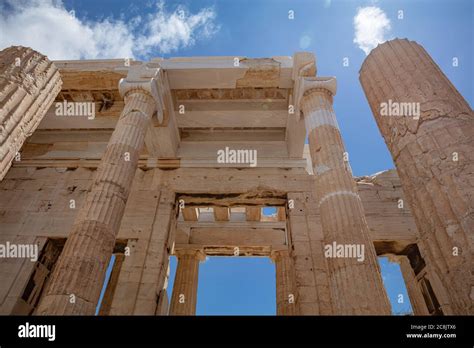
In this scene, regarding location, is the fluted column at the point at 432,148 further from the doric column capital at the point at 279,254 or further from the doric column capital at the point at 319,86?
the doric column capital at the point at 279,254

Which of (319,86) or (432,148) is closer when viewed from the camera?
(432,148)

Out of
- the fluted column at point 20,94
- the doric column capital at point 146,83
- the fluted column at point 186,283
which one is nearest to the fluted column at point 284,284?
the fluted column at point 186,283

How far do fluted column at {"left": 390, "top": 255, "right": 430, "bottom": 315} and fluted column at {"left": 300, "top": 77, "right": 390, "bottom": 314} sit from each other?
6309 millimetres

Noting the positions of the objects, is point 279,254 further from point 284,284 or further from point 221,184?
→ point 221,184

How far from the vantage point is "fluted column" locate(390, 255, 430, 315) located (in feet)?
38.5

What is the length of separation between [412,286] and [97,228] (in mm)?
11001

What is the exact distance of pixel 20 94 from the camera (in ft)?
30.2

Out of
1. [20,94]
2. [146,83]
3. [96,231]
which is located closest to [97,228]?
[96,231]

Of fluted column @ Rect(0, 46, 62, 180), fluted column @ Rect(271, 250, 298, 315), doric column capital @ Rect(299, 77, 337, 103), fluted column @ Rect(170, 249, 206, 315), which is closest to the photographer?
fluted column @ Rect(0, 46, 62, 180)

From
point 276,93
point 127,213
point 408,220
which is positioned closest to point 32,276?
point 127,213

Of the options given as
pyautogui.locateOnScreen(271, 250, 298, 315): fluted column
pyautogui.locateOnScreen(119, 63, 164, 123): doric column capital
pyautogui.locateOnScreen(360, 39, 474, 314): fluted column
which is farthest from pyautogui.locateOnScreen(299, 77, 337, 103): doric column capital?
pyautogui.locateOnScreen(271, 250, 298, 315): fluted column

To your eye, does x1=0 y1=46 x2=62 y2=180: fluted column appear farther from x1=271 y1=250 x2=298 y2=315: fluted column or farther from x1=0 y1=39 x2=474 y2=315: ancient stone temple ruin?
x1=271 y1=250 x2=298 y2=315: fluted column

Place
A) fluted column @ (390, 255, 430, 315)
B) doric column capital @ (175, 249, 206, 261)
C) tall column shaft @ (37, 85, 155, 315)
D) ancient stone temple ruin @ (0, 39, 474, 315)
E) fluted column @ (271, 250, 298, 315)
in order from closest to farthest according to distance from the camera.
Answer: ancient stone temple ruin @ (0, 39, 474, 315)
tall column shaft @ (37, 85, 155, 315)
fluted column @ (390, 255, 430, 315)
fluted column @ (271, 250, 298, 315)
doric column capital @ (175, 249, 206, 261)

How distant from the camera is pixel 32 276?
37.0 ft
